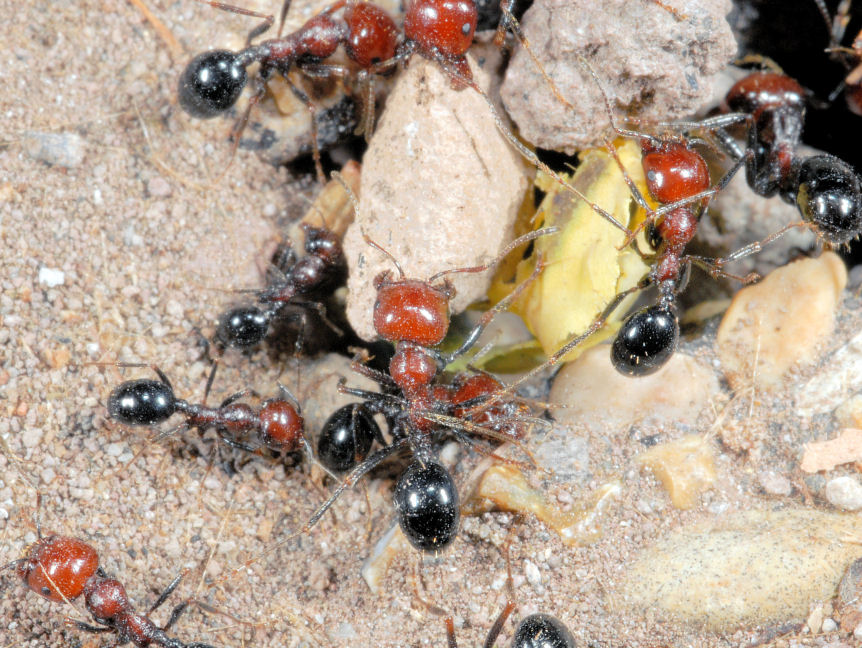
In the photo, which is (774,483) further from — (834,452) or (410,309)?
(410,309)

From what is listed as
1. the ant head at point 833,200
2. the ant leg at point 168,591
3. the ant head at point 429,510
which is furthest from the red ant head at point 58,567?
the ant head at point 833,200

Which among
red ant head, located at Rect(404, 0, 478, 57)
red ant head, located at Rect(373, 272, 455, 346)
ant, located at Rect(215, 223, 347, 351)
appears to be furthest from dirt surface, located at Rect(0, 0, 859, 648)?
red ant head, located at Rect(404, 0, 478, 57)

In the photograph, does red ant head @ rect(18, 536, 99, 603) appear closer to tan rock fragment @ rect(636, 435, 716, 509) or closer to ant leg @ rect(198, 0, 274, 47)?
tan rock fragment @ rect(636, 435, 716, 509)

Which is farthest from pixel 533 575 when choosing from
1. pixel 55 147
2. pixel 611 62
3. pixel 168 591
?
pixel 55 147

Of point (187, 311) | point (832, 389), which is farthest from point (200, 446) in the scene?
Result: point (832, 389)

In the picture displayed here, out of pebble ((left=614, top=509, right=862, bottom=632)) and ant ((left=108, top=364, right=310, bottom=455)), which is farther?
ant ((left=108, top=364, right=310, bottom=455))

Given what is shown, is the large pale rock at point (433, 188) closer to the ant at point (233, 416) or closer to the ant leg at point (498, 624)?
the ant at point (233, 416)
